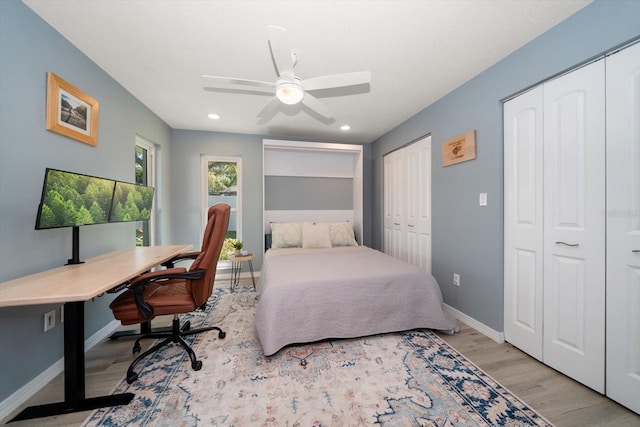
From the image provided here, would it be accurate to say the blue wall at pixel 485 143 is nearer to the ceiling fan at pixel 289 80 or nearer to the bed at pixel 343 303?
the bed at pixel 343 303

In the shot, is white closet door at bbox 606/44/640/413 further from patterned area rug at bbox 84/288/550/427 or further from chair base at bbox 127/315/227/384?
chair base at bbox 127/315/227/384

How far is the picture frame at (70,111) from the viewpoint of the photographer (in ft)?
5.54

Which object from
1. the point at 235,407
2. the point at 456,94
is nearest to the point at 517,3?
the point at 456,94

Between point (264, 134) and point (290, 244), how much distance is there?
195cm

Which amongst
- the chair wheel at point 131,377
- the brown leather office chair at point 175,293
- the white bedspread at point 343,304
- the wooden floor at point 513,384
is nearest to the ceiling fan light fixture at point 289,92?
the brown leather office chair at point 175,293

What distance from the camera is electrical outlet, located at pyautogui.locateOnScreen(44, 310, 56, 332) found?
1.63 m

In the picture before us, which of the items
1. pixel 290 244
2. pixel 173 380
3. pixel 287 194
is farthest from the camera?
pixel 287 194

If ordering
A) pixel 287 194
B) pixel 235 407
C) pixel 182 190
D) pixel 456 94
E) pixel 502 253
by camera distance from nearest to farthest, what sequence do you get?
Result: pixel 235 407 < pixel 502 253 < pixel 456 94 < pixel 182 190 < pixel 287 194

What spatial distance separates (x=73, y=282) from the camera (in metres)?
1.32

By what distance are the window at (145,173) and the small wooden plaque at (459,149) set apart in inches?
148

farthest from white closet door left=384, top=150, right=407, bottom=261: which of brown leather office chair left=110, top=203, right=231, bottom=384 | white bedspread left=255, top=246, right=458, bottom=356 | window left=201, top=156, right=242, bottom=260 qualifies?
brown leather office chair left=110, top=203, right=231, bottom=384

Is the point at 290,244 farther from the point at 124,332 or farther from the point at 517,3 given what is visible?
the point at 517,3

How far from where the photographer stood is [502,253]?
2.15m

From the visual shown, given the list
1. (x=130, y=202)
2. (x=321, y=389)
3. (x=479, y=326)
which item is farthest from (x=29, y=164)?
(x=479, y=326)
